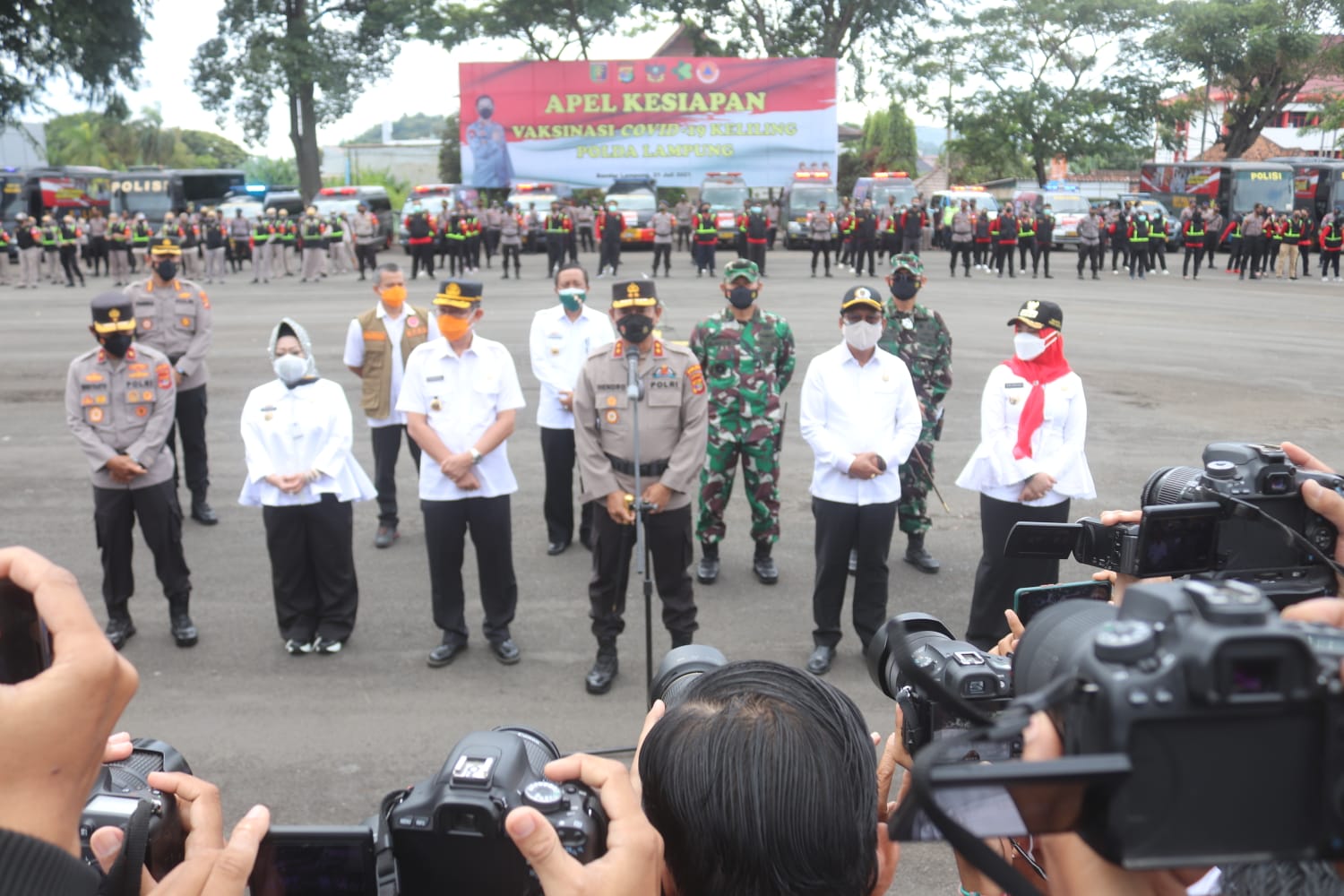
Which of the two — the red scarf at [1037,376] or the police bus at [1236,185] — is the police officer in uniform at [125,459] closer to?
the red scarf at [1037,376]

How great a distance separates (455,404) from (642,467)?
3.45 feet

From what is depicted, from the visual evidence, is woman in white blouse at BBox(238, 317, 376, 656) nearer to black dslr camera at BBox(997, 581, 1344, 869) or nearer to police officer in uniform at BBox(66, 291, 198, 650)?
police officer in uniform at BBox(66, 291, 198, 650)

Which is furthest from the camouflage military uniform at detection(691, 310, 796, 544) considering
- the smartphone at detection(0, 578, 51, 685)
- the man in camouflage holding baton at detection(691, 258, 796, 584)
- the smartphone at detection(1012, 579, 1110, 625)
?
Result: the smartphone at detection(0, 578, 51, 685)

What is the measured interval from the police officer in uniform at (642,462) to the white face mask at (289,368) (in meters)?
1.49

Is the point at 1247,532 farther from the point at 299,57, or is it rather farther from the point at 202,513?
the point at 299,57

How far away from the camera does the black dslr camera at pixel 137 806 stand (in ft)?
5.78

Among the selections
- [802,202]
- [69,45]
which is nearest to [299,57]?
[802,202]

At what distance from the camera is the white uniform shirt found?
7.53 m

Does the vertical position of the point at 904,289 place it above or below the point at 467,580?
above

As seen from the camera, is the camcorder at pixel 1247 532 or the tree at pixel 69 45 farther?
the tree at pixel 69 45

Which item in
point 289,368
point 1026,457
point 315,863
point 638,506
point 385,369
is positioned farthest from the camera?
point 385,369

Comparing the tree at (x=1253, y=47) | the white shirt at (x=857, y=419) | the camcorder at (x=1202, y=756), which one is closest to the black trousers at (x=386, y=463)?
the white shirt at (x=857, y=419)

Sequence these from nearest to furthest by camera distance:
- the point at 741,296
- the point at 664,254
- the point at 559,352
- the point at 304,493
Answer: the point at 304,493
the point at 741,296
the point at 559,352
the point at 664,254

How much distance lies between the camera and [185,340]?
852 centimetres
